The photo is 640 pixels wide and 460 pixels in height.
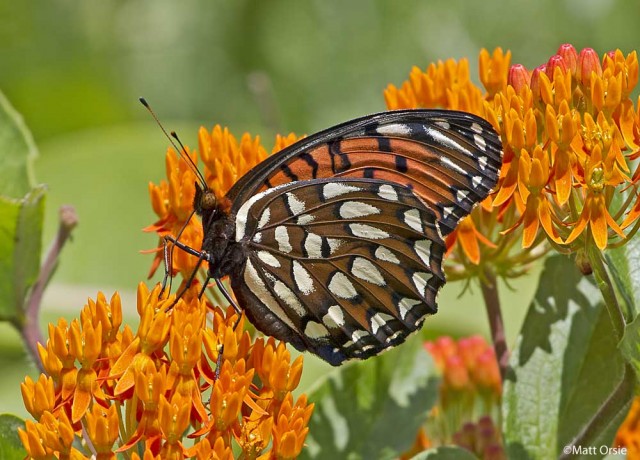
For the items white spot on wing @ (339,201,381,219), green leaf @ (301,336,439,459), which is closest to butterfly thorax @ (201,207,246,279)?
white spot on wing @ (339,201,381,219)

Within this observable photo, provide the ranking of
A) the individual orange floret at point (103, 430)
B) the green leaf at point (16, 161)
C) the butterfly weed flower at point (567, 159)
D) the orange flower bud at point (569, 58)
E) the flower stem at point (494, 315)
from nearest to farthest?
1. the individual orange floret at point (103, 430)
2. the butterfly weed flower at point (567, 159)
3. the orange flower bud at point (569, 58)
4. the flower stem at point (494, 315)
5. the green leaf at point (16, 161)

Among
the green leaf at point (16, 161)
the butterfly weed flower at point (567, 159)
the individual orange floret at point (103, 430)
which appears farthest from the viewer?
the green leaf at point (16, 161)

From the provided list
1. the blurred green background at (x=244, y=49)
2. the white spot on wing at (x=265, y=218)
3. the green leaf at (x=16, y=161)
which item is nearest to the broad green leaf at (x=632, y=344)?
the white spot on wing at (x=265, y=218)

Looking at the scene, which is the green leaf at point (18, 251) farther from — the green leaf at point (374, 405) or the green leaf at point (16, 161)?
the green leaf at point (374, 405)

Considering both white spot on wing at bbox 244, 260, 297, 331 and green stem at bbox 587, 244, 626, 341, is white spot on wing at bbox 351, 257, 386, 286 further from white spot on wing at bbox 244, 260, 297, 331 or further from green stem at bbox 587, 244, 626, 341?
green stem at bbox 587, 244, 626, 341

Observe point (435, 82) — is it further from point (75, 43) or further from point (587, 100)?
point (75, 43)

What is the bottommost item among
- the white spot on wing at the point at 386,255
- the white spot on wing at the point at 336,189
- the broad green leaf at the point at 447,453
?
the broad green leaf at the point at 447,453
